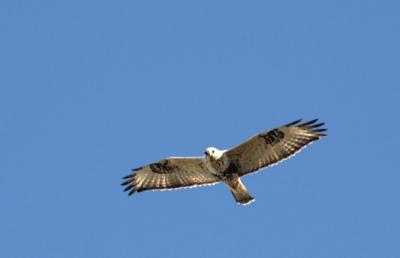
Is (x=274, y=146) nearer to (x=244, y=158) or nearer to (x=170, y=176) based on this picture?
(x=244, y=158)

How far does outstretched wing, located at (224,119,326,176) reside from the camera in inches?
818

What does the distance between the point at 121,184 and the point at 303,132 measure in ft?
12.9

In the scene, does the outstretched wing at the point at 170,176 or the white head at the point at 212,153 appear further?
the outstretched wing at the point at 170,176

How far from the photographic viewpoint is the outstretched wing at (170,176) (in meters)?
21.3

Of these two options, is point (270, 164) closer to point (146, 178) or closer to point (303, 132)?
point (303, 132)

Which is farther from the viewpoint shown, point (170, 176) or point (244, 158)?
point (170, 176)

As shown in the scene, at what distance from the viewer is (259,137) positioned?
67.9 feet

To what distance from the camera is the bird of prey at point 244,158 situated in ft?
67.8

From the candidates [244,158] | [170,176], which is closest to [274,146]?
[244,158]

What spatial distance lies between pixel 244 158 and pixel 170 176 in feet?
5.70

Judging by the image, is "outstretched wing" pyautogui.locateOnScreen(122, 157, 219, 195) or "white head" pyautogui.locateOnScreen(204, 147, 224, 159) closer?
"white head" pyautogui.locateOnScreen(204, 147, 224, 159)

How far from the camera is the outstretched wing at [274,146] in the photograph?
→ 2078 cm

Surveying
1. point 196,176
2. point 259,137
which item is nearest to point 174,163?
point 196,176

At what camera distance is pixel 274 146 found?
68.7 feet
